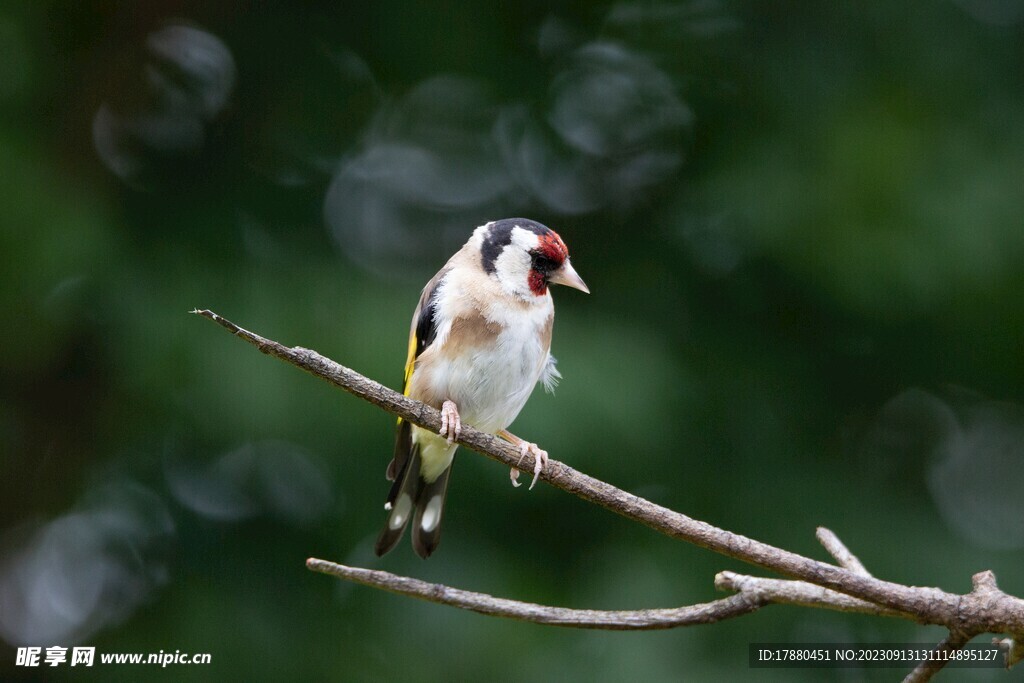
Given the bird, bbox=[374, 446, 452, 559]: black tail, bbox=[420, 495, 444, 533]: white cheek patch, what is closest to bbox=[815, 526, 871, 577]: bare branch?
the bird

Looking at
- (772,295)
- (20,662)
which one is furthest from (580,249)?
(20,662)

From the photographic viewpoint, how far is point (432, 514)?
9.59ft

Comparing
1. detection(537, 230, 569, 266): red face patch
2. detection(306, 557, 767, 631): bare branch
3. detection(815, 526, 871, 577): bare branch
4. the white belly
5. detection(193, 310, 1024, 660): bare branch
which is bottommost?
detection(306, 557, 767, 631): bare branch

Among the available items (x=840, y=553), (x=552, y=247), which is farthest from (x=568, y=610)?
(x=552, y=247)

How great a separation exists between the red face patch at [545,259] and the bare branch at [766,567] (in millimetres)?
870

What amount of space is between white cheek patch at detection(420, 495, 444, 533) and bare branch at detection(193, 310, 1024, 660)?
1.07 metres

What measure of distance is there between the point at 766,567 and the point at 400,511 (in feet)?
4.68

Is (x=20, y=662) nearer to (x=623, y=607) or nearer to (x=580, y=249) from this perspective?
(x=623, y=607)

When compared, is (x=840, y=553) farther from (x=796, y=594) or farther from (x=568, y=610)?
(x=568, y=610)

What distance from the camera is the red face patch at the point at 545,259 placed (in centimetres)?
256

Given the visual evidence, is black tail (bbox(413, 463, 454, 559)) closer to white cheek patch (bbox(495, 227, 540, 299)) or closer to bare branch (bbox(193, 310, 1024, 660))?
white cheek patch (bbox(495, 227, 540, 299))

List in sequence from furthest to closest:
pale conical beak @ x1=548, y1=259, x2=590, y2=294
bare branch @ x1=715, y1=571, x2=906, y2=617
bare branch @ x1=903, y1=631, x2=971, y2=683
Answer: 1. pale conical beak @ x1=548, y1=259, x2=590, y2=294
2. bare branch @ x1=715, y1=571, x2=906, y2=617
3. bare branch @ x1=903, y1=631, x2=971, y2=683

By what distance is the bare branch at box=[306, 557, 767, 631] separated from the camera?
1.70m

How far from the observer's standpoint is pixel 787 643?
4008mm
